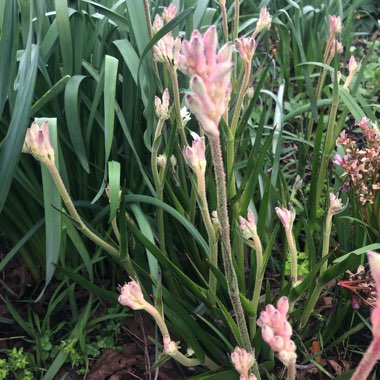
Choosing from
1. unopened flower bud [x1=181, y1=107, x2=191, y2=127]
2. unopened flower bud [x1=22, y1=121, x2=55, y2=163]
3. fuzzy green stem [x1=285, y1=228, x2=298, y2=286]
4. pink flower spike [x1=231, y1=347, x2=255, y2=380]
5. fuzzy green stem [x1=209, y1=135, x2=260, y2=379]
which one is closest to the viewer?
fuzzy green stem [x1=209, y1=135, x2=260, y2=379]

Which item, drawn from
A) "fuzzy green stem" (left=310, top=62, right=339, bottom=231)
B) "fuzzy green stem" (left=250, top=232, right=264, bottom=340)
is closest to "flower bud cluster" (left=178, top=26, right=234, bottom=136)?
"fuzzy green stem" (left=250, top=232, right=264, bottom=340)

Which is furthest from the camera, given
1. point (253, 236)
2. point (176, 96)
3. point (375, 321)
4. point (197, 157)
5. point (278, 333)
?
point (176, 96)

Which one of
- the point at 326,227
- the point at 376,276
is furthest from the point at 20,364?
the point at 376,276

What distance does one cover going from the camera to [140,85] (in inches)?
53.4

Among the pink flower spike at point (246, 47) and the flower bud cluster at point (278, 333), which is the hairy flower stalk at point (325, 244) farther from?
the flower bud cluster at point (278, 333)

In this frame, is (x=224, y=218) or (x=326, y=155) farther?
(x=326, y=155)

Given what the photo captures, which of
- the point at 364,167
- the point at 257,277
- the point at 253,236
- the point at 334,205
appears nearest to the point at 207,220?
the point at 253,236

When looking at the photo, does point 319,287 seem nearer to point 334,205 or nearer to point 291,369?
point 334,205

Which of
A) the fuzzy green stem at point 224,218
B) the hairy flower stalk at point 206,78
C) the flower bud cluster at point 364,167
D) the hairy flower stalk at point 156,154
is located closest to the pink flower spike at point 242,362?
the fuzzy green stem at point 224,218

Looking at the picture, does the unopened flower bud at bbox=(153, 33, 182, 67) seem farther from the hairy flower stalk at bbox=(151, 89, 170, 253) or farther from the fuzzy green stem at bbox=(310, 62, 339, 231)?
the fuzzy green stem at bbox=(310, 62, 339, 231)

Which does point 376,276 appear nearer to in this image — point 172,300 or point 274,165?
point 172,300

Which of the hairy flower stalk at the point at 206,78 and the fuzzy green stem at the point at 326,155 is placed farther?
the fuzzy green stem at the point at 326,155

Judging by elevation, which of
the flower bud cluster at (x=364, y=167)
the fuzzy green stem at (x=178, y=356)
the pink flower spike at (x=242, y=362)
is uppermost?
the flower bud cluster at (x=364, y=167)

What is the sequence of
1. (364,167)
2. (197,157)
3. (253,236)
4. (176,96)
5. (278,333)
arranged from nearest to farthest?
(278,333) → (197,157) → (253,236) → (176,96) → (364,167)
